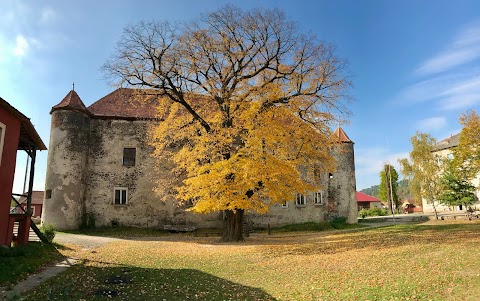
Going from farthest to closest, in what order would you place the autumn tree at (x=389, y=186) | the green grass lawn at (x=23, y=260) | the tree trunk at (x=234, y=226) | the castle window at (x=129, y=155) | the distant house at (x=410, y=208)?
the distant house at (x=410, y=208) < the autumn tree at (x=389, y=186) < the castle window at (x=129, y=155) < the tree trunk at (x=234, y=226) < the green grass lawn at (x=23, y=260)

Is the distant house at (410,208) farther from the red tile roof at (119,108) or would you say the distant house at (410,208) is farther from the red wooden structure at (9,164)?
the red wooden structure at (9,164)

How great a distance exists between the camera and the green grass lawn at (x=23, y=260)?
936cm

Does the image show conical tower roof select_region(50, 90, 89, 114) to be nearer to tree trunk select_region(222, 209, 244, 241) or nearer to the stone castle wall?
the stone castle wall

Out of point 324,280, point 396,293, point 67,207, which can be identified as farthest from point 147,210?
point 396,293

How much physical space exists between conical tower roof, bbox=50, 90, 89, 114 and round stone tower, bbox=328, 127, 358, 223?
22.5 metres

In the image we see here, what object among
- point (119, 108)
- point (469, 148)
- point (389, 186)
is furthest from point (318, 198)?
point (389, 186)

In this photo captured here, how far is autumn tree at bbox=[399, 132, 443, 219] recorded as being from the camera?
35.3m

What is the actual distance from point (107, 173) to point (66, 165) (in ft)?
10.2

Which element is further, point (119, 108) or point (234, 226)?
point (119, 108)

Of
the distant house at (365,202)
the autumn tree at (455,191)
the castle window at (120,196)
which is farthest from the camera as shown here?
the distant house at (365,202)

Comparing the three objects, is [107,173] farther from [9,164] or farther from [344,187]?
[344,187]

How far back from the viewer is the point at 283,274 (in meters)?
10.9

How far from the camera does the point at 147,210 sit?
88.1 ft

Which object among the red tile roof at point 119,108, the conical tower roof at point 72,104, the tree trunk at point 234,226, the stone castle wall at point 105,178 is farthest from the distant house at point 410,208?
the conical tower roof at point 72,104
